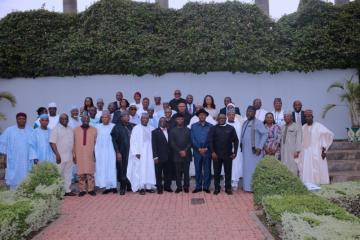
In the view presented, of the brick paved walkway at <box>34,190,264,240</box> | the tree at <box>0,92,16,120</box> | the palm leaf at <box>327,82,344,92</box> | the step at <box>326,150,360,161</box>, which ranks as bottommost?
the brick paved walkway at <box>34,190,264,240</box>

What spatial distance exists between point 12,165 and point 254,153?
17.9 feet

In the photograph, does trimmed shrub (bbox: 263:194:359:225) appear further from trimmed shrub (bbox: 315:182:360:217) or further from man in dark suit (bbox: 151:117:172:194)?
man in dark suit (bbox: 151:117:172:194)

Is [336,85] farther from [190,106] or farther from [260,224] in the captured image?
[260,224]

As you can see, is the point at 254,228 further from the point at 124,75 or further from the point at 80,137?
the point at 124,75

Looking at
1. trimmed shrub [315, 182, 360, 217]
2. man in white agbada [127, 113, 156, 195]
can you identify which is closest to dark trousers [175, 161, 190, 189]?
man in white agbada [127, 113, 156, 195]

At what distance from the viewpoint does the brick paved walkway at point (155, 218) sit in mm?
6716

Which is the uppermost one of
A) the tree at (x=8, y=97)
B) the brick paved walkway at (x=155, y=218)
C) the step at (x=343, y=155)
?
the tree at (x=8, y=97)

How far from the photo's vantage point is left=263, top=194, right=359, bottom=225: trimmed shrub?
19.5 ft

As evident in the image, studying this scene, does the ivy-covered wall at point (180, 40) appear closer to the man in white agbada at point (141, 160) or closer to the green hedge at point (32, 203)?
the man in white agbada at point (141, 160)

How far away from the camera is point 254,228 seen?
6.95 meters

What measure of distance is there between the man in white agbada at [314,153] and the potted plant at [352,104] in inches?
149

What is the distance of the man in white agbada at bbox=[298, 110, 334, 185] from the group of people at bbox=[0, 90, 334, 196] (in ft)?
0.07

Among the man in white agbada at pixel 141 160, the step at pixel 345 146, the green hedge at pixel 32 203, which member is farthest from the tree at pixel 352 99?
the green hedge at pixel 32 203

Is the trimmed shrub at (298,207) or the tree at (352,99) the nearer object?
the trimmed shrub at (298,207)
